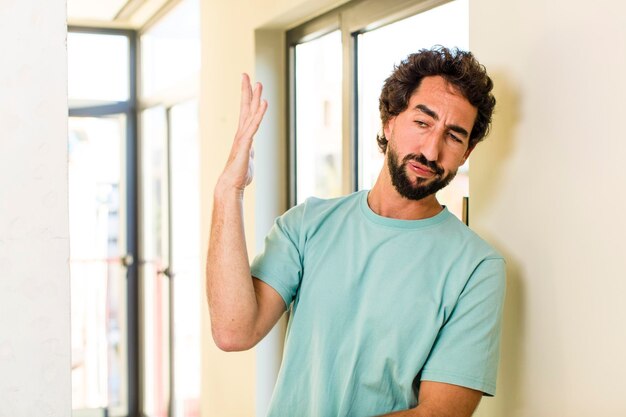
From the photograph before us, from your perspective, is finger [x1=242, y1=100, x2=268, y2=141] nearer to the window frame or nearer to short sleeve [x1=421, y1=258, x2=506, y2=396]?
short sleeve [x1=421, y1=258, x2=506, y2=396]

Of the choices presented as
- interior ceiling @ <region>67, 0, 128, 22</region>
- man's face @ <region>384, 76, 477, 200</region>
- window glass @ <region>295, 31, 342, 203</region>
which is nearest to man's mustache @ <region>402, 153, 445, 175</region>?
man's face @ <region>384, 76, 477, 200</region>

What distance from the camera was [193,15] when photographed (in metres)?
3.90

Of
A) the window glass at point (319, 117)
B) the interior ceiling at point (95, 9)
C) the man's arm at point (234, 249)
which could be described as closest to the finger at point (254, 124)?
the man's arm at point (234, 249)

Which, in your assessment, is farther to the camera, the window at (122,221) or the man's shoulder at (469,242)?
the window at (122,221)

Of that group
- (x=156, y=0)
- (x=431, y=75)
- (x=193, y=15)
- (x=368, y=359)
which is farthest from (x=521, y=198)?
(x=156, y=0)

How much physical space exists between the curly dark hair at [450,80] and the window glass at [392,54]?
1.49ft

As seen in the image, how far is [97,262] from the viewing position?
462 centimetres

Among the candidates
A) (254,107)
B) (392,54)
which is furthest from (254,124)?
(392,54)

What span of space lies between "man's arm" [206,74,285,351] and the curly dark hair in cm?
27

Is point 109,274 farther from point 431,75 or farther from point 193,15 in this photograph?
point 431,75

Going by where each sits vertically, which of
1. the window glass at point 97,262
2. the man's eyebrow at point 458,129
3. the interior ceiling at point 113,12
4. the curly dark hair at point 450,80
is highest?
the interior ceiling at point 113,12

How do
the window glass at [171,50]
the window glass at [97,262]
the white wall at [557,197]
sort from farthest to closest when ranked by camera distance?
1. the window glass at [97,262]
2. the window glass at [171,50]
3. the white wall at [557,197]

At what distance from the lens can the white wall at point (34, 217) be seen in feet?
2.47

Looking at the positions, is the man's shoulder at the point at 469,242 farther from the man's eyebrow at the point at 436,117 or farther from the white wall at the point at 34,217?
the white wall at the point at 34,217
